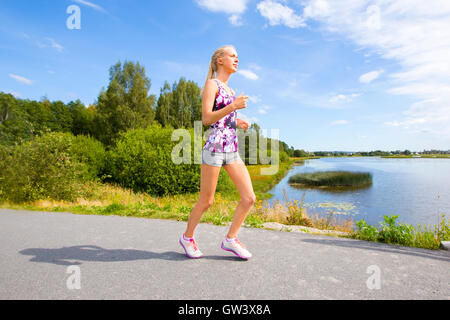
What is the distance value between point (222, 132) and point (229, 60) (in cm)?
89

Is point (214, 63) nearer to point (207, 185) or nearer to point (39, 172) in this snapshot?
point (207, 185)

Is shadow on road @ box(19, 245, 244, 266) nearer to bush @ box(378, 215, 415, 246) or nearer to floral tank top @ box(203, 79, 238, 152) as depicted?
floral tank top @ box(203, 79, 238, 152)

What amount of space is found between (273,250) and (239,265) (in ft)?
2.37

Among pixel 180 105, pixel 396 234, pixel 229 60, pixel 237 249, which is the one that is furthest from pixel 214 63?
pixel 180 105

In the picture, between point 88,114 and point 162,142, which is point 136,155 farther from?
point 88,114

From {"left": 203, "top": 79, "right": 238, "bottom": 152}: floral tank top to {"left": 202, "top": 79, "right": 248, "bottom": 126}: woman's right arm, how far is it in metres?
0.10

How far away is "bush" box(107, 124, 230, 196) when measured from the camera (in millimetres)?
16406

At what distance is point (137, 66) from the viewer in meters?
41.5

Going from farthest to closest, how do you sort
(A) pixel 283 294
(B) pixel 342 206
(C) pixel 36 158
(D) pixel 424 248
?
(B) pixel 342 206, (C) pixel 36 158, (D) pixel 424 248, (A) pixel 283 294

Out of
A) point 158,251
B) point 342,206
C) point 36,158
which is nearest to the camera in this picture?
point 158,251

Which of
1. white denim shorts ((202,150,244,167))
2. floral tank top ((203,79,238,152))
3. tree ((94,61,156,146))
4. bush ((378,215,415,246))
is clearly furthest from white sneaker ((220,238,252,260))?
tree ((94,61,156,146))

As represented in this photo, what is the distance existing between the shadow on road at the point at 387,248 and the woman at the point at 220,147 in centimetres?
149
